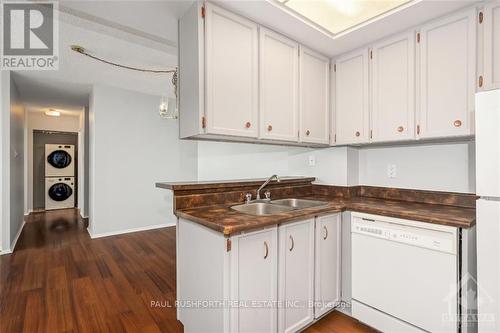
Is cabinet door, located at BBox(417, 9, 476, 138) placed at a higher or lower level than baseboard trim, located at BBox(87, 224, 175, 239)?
higher

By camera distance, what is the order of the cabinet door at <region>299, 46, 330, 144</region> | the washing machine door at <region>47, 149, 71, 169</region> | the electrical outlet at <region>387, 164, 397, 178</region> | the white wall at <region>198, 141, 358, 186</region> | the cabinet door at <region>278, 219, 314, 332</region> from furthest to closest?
the washing machine door at <region>47, 149, 71, 169</region> < the white wall at <region>198, 141, 358, 186</region> < the electrical outlet at <region>387, 164, 397, 178</region> < the cabinet door at <region>299, 46, 330, 144</region> < the cabinet door at <region>278, 219, 314, 332</region>

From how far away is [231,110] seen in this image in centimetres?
181

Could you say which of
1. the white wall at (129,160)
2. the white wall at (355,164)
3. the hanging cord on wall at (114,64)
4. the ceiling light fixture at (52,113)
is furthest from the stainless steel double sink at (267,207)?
the ceiling light fixture at (52,113)

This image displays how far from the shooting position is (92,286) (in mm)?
2453

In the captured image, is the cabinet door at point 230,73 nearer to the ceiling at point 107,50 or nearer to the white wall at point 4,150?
the ceiling at point 107,50

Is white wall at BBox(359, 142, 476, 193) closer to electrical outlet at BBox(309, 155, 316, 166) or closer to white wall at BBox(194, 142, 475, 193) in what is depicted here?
white wall at BBox(194, 142, 475, 193)

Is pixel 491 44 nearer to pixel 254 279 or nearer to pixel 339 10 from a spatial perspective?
pixel 339 10

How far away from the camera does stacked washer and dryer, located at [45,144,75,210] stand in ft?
20.9

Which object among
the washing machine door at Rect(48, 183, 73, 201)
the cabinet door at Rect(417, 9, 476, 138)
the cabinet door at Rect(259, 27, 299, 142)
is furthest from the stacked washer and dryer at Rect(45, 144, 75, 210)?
the cabinet door at Rect(417, 9, 476, 138)

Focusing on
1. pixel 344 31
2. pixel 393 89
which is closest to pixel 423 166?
pixel 393 89

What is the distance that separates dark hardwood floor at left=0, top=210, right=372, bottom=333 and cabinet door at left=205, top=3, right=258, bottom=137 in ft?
5.11

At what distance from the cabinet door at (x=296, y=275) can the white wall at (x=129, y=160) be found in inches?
140

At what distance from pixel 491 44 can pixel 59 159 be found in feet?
26.9

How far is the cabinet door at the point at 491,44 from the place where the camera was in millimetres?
1611
